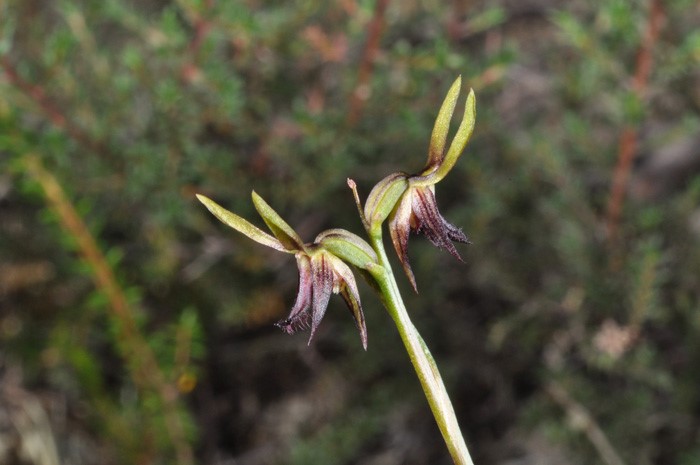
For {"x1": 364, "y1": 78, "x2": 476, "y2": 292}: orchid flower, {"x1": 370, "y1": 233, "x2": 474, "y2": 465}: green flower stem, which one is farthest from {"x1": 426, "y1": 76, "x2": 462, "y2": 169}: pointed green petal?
{"x1": 370, "y1": 233, "x2": 474, "y2": 465}: green flower stem

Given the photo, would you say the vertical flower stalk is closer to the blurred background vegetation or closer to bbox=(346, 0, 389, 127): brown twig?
the blurred background vegetation

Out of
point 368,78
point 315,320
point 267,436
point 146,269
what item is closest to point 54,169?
point 146,269

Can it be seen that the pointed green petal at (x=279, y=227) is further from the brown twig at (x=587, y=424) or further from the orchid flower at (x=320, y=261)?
the brown twig at (x=587, y=424)

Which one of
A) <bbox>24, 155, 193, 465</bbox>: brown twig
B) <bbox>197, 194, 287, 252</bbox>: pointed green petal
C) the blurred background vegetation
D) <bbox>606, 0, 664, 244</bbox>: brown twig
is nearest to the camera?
<bbox>197, 194, 287, 252</bbox>: pointed green petal

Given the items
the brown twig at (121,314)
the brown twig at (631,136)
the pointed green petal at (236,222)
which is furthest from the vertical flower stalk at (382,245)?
the brown twig at (631,136)

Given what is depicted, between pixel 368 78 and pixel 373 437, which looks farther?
pixel 373 437

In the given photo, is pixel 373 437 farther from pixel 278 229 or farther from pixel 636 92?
pixel 278 229

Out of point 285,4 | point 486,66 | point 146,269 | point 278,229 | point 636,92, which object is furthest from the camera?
point 285,4
